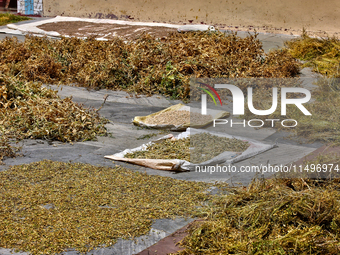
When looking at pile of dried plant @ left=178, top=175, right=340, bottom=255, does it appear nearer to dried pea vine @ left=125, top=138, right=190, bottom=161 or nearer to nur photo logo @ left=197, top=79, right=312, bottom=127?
dried pea vine @ left=125, top=138, right=190, bottom=161

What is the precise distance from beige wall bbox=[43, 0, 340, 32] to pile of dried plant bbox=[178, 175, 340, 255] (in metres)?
8.70

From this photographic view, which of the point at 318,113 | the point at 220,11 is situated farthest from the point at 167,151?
the point at 220,11

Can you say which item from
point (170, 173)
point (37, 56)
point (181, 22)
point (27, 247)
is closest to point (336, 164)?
point (170, 173)

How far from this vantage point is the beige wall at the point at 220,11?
10.8 meters

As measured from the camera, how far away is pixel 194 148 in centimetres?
449

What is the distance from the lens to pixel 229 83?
6.80 metres

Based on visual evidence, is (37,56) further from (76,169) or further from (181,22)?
(181,22)

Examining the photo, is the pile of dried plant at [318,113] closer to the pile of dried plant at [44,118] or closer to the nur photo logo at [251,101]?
the nur photo logo at [251,101]

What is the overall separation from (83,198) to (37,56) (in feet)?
16.6

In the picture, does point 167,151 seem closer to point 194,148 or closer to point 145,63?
point 194,148

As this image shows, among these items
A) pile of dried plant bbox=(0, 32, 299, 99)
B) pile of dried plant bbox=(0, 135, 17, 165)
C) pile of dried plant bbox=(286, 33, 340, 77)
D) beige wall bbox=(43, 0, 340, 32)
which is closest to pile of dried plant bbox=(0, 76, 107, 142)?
pile of dried plant bbox=(0, 135, 17, 165)

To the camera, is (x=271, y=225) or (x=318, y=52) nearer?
(x=271, y=225)

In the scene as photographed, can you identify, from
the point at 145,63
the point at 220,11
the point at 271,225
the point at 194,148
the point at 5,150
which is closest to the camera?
the point at 271,225

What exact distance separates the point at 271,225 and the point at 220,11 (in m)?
9.89
